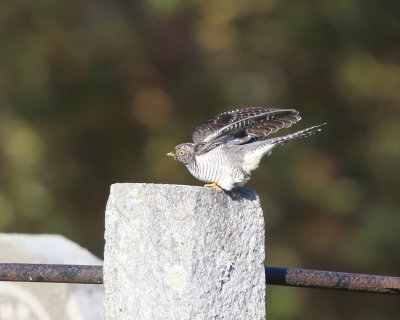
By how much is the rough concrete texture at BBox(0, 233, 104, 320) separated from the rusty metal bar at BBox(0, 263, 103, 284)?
78cm

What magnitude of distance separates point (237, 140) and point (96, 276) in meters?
0.97

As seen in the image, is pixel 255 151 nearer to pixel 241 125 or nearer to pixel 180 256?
pixel 241 125

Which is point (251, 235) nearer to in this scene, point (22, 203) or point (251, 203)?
point (251, 203)

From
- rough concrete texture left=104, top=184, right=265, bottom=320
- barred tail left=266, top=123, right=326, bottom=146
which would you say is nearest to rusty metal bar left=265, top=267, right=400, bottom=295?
rough concrete texture left=104, top=184, right=265, bottom=320

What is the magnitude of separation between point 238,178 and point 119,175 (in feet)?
22.2

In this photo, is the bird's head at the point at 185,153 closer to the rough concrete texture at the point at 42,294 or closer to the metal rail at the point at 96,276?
the rough concrete texture at the point at 42,294

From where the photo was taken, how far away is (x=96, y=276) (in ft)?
8.24

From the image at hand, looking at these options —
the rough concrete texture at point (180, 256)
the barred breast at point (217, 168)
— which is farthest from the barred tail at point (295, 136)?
the rough concrete texture at point (180, 256)

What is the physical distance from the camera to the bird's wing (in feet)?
10.1

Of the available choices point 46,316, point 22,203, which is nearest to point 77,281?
point 46,316

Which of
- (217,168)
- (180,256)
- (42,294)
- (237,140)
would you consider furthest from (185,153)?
(180,256)

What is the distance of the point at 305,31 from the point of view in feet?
33.3

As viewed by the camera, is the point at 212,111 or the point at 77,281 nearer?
the point at 77,281

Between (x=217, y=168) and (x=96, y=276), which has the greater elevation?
(x=217, y=168)
